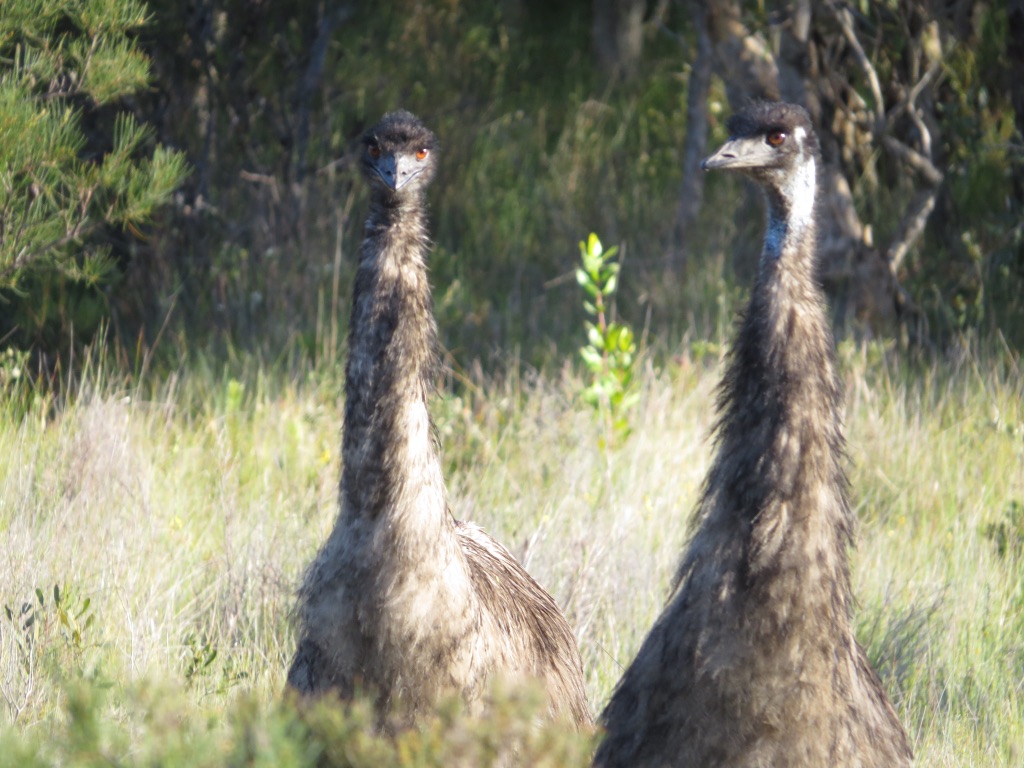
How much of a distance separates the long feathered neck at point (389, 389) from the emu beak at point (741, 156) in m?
0.76

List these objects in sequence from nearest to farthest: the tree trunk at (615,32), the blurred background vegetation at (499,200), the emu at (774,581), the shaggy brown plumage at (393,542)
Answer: the emu at (774,581) < the shaggy brown plumage at (393,542) < the blurred background vegetation at (499,200) < the tree trunk at (615,32)

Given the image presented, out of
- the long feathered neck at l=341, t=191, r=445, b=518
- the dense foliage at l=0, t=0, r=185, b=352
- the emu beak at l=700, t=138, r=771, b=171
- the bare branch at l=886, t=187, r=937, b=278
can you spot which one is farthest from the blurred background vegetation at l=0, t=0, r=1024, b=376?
the emu beak at l=700, t=138, r=771, b=171

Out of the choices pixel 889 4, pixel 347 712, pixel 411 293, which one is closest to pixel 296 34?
pixel 889 4

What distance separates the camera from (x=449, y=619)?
3.25 metres

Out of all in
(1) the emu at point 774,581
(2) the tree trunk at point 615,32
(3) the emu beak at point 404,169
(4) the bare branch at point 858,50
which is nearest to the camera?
(1) the emu at point 774,581

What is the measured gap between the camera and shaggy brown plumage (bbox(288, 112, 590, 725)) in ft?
10.5

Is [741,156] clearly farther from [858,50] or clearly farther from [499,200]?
[499,200]

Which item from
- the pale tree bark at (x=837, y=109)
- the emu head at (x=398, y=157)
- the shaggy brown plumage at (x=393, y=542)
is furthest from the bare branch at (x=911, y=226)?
the shaggy brown plumage at (x=393, y=542)

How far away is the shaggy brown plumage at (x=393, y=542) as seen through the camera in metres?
3.20

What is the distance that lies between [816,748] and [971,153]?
5.87 metres

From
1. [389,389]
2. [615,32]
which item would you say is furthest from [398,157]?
[615,32]

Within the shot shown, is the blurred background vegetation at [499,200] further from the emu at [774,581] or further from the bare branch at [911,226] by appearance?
the emu at [774,581]

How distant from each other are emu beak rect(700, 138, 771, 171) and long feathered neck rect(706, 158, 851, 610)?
0.60 feet

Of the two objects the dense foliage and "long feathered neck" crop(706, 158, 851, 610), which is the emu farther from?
the dense foliage
